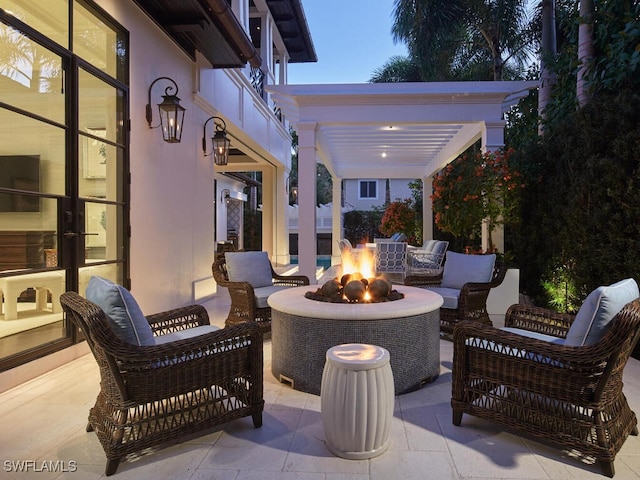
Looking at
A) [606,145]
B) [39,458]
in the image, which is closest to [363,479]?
[39,458]

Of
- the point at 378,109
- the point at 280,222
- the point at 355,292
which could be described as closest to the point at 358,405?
the point at 355,292

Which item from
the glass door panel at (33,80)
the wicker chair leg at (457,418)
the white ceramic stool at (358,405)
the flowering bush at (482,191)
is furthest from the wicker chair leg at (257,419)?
the flowering bush at (482,191)

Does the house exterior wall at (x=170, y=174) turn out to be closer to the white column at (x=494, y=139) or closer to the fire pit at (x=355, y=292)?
the fire pit at (x=355, y=292)

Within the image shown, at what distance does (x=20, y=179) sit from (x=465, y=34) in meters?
12.9

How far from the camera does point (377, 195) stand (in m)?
24.5

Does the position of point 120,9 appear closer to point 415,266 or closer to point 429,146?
point 415,266

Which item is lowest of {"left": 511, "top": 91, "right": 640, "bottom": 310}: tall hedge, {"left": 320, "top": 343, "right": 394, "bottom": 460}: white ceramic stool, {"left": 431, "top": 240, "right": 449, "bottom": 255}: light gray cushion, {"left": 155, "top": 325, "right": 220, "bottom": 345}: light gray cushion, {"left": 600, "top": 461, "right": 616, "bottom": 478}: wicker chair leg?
{"left": 600, "top": 461, "right": 616, "bottom": 478}: wicker chair leg

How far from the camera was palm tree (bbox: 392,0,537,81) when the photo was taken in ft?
37.3

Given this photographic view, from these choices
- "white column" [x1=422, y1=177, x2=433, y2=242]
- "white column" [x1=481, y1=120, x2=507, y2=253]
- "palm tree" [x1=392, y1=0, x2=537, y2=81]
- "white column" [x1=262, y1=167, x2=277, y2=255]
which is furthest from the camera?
"white column" [x1=422, y1=177, x2=433, y2=242]

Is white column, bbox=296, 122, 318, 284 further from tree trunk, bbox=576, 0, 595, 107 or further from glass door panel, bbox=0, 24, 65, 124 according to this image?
tree trunk, bbox=576, 0, 595, 107

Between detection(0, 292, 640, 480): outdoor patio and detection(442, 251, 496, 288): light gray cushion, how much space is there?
69.1 inches

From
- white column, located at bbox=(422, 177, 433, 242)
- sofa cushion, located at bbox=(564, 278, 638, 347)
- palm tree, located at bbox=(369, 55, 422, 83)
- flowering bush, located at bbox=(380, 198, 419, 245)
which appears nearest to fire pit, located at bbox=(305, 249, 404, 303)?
sofa cushion, located at bbox=(564, 278, 638, 347)

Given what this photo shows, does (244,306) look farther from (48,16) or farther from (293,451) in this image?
(48,16)

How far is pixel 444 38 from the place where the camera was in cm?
1202
